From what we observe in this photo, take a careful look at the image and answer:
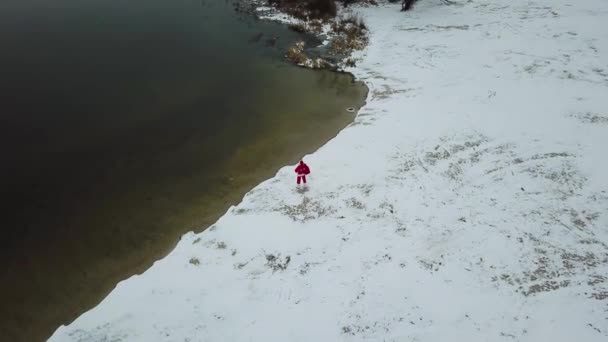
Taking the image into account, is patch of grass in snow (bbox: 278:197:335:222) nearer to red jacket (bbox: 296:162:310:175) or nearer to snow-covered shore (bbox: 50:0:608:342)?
snow-covered shore (bbox: 50:0:608:342)

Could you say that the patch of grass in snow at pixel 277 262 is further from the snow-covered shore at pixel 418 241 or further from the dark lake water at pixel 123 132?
the dark lake water at pixel 123 132

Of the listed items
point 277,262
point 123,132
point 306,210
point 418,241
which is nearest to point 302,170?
point 306,210

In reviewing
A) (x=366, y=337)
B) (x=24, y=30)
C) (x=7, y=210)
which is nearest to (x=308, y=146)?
(x=366, y=337)

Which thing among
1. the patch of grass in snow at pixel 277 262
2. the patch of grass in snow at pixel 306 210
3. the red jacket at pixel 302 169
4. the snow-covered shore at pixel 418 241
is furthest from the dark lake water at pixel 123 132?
the patch of grass in snow at pixel 277 262

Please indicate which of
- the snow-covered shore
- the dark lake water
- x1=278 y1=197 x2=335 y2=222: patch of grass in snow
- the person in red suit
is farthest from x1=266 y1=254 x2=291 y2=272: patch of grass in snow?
the person in red suit

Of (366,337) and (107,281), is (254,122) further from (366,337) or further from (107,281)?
(366,337)

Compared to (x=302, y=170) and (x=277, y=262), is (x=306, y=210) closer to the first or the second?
(x=302, y=170)
